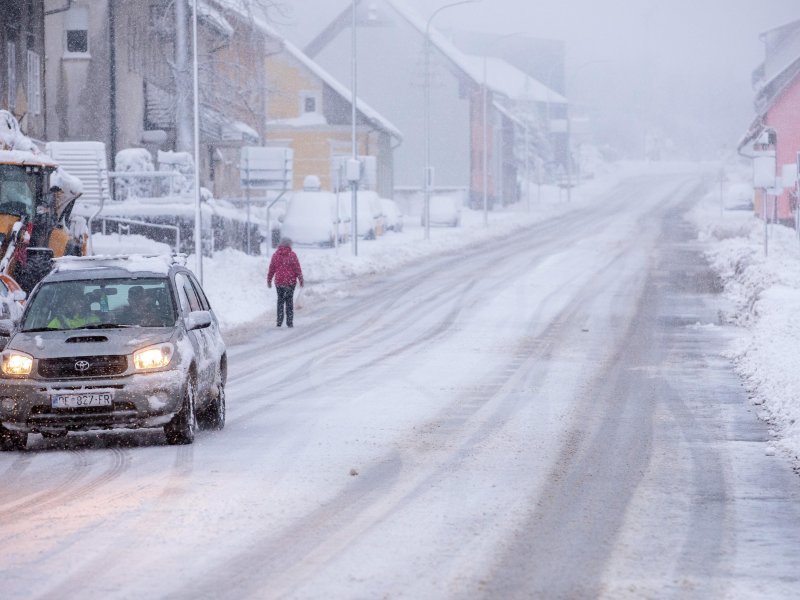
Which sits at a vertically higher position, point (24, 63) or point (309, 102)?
point (309, 102)

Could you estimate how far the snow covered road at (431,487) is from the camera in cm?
784

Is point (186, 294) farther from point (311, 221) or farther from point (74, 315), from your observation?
point (311, 221)

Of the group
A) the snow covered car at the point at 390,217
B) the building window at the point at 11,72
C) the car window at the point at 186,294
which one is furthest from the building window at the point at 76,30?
the car window at the point at 186,294

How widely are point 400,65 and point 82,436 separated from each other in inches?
2889

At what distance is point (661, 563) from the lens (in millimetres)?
8133

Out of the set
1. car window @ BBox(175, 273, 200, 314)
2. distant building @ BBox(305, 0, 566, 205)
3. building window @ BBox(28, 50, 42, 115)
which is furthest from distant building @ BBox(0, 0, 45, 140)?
distant building @ BBox(305, 0, 566, 205)

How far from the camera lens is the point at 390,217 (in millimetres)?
61062

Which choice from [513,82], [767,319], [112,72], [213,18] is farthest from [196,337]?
[513,82]

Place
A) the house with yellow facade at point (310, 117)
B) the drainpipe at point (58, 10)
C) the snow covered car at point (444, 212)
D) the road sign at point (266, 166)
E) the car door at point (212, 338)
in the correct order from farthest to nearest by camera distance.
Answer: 1. the house with yellow facade at point (310, 117)
2. the snow covered car at point (444, 212)
3. the drainpipe at point (58, 10)
4. the road sign at point (266, 166)
5. the car door at point (212, 338)

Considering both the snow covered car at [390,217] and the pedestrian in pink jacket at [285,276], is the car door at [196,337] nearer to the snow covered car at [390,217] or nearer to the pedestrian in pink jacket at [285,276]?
the pedestrian in pink jacket at [285,276]

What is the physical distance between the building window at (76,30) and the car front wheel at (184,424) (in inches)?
1320

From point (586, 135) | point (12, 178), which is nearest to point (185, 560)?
point (12, 178)

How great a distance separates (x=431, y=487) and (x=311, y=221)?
38340 mm

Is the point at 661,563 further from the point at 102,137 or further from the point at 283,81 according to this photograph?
the point at 283,81
